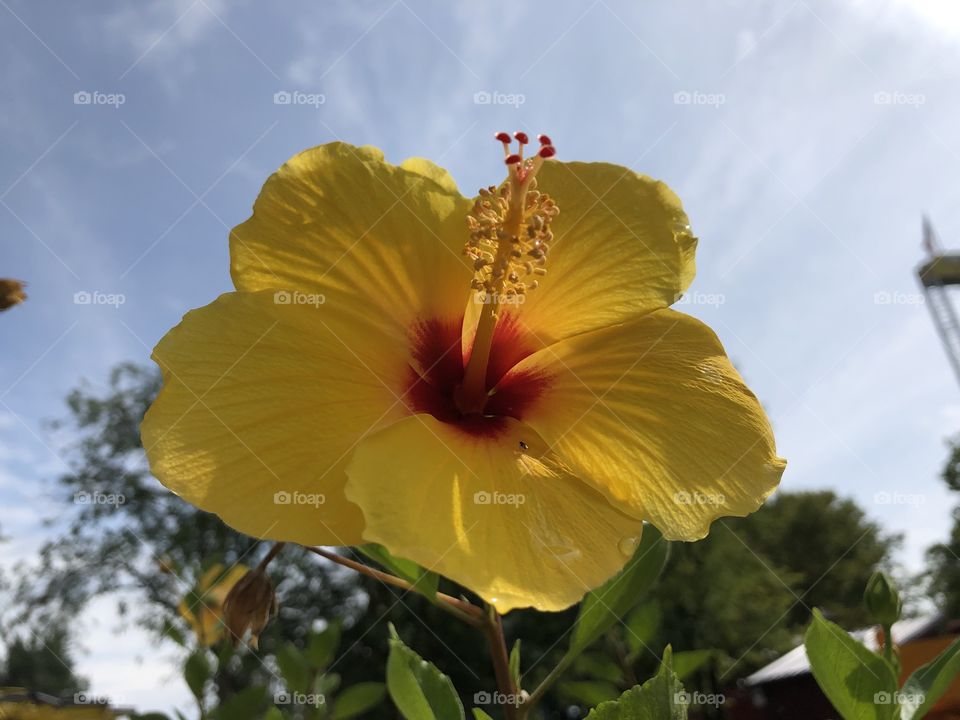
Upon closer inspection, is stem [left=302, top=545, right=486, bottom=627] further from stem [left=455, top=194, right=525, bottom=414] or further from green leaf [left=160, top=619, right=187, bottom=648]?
green leaf [left=160, top=619, right=187, bottom=648]

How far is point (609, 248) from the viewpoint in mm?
1274

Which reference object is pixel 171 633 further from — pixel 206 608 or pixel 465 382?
pixel 465 382

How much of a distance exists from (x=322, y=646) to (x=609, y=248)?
2.17 metres

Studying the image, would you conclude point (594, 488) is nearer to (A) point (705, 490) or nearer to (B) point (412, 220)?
(A) point (705, 490)

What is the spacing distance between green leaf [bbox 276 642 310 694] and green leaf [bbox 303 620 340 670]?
7 centimetres

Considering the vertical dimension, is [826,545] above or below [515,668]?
below

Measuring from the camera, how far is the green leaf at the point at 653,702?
758 millimetres

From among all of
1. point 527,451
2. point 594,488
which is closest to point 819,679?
point 594,488

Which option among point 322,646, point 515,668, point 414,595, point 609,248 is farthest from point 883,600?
point 414,595

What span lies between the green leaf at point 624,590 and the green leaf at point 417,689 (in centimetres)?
23

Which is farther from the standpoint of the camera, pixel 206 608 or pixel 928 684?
pixel 206 608

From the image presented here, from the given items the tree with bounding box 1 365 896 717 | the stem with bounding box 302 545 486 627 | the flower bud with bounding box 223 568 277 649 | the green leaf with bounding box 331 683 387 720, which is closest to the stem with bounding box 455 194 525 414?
the stem with bounding box 302 545 486 627

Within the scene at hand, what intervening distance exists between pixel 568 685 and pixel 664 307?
2151 mm

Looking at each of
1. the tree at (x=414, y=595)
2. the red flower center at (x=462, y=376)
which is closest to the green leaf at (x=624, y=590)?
the red flower center at (x=462, y=376)
